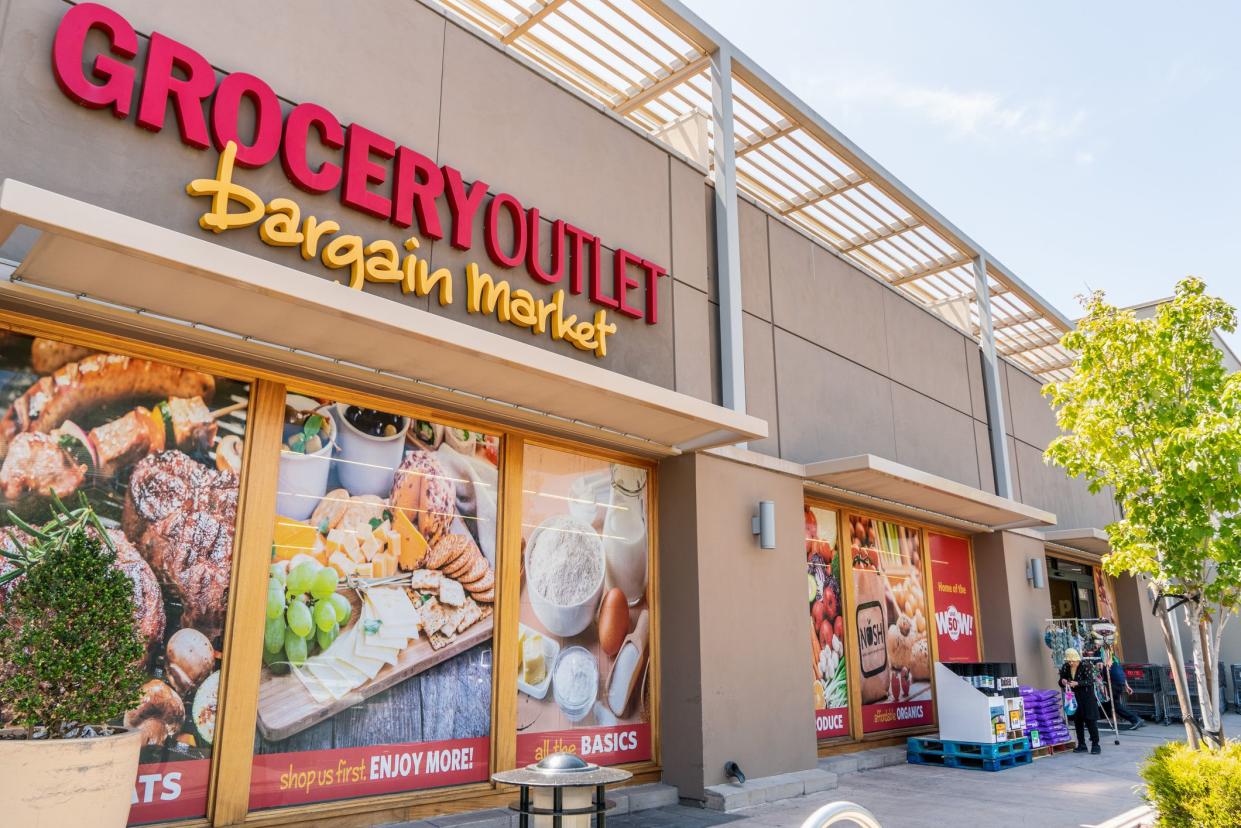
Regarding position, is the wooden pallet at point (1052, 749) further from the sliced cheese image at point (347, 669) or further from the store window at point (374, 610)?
the sliced cheese image at point (347, 669)

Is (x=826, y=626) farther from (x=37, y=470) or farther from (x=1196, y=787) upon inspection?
(x=37, y=470)

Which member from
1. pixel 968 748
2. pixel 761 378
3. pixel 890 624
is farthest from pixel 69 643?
pixel 890 624

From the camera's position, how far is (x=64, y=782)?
4.00 meters

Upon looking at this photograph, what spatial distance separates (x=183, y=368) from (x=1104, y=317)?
820 centimetres

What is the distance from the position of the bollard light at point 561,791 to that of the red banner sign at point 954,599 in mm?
10660

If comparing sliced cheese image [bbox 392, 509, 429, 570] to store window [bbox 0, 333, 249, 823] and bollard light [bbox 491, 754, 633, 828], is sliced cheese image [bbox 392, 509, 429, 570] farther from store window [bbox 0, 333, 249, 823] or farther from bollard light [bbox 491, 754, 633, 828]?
bollard light [bbox 491, 754, 633, 828]

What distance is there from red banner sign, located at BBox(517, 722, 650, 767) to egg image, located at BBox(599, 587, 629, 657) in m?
0.76

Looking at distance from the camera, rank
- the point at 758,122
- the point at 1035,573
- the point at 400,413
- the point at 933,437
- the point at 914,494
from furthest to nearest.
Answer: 1. the point at 1035,573
2. the point at 933,437
3. the point at 758,122
4. the point at 914,494
5. the point at 400,413

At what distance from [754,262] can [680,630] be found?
480 cm

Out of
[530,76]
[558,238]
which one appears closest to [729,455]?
[558,238]

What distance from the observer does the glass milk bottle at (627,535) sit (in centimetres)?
865

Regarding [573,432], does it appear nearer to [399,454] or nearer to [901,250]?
[399,454]

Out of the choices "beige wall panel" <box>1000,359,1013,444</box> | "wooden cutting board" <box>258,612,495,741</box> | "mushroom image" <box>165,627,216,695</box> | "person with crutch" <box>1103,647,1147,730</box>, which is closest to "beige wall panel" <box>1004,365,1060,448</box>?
"beige wall panel" <box>1000,359,1013,444</box>

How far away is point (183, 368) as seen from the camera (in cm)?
601
